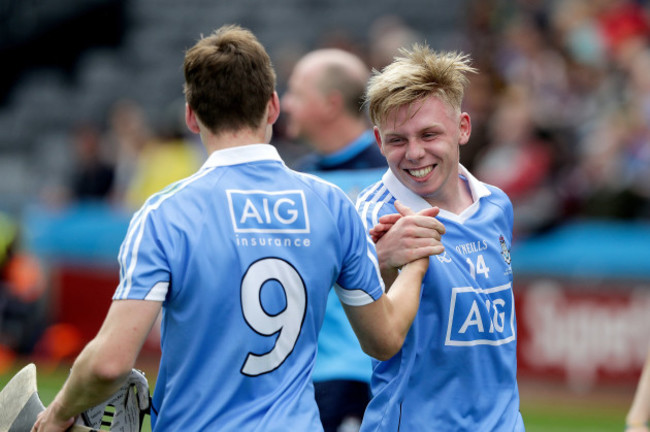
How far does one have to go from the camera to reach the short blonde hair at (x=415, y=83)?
13.4 ft

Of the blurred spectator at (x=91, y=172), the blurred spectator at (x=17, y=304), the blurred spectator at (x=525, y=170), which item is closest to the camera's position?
the blurred spectator at (x=525, y=170)

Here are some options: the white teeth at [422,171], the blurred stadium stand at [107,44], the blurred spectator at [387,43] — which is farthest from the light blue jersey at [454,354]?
the blurred stadium stand at [107,44]

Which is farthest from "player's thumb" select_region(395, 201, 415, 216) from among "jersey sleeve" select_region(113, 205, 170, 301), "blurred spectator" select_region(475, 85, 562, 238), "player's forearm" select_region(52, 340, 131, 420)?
"blurred spectator" select_region(475, 85, 562, 238)

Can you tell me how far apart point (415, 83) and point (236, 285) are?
3.44 ft

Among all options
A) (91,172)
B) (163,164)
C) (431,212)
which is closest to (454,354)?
(431,212)

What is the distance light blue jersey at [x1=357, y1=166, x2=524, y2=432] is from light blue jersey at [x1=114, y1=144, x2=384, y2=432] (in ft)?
1.36

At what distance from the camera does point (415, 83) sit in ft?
13.5

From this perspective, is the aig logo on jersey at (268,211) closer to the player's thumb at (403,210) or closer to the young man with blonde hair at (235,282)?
the young man with blonde hair at (235,282)

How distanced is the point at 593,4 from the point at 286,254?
1126cm

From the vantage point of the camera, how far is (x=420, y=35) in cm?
1797

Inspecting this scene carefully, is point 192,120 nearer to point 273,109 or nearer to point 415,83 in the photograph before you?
point 273,109

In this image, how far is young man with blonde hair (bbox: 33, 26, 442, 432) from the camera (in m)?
3.48

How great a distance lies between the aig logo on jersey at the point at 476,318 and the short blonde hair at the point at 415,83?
693 mm

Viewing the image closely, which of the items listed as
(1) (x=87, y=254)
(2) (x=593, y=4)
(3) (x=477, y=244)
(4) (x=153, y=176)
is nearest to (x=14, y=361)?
(1) (x=87, y=254)
